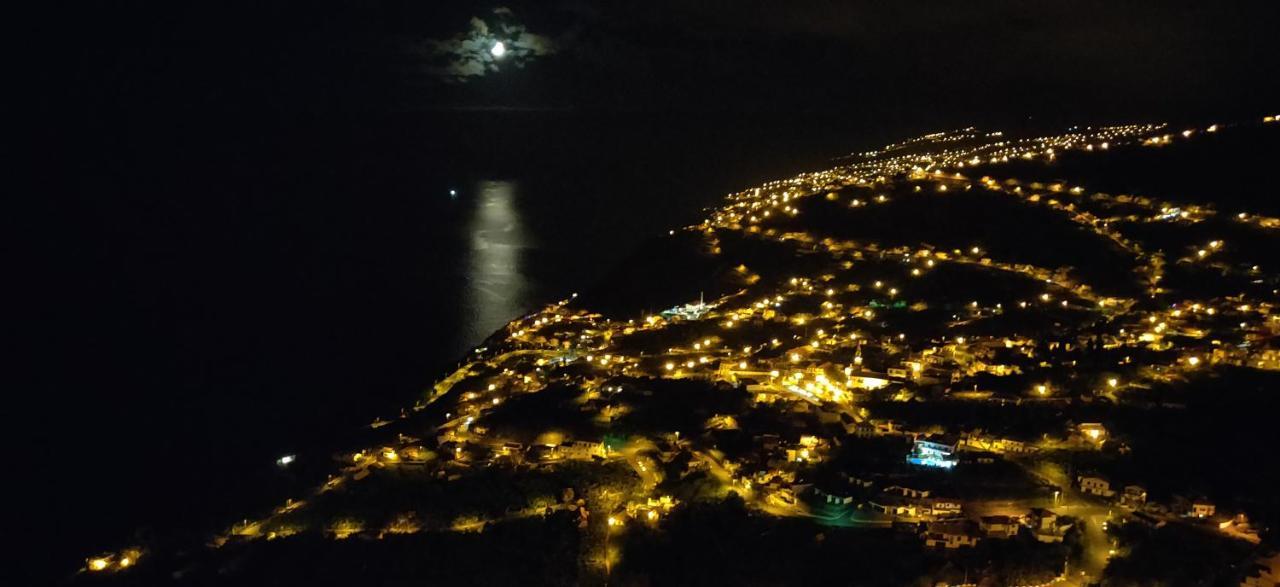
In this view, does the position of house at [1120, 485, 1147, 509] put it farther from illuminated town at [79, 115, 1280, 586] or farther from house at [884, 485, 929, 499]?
house at [884, 485, 929, 499]

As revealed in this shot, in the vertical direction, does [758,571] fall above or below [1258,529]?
below

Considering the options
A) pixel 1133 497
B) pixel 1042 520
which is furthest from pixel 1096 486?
pixel 1042 520

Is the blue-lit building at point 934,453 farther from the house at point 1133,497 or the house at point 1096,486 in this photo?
the house at point 1133,497

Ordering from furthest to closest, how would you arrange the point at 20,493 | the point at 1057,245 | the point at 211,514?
1. the point at 1057,245
2. the point at 20,493
3. the point at 211,514

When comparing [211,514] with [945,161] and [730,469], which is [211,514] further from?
[945,161]

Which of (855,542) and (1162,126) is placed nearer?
(855,542)

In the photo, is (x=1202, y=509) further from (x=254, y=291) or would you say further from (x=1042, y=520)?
(x=254, y=291)

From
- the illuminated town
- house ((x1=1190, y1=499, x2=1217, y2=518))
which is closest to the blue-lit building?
the illuminated town

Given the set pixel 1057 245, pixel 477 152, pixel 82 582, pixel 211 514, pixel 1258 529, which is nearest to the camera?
pixel 1258 529

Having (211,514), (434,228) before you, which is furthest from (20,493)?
(434,228)
